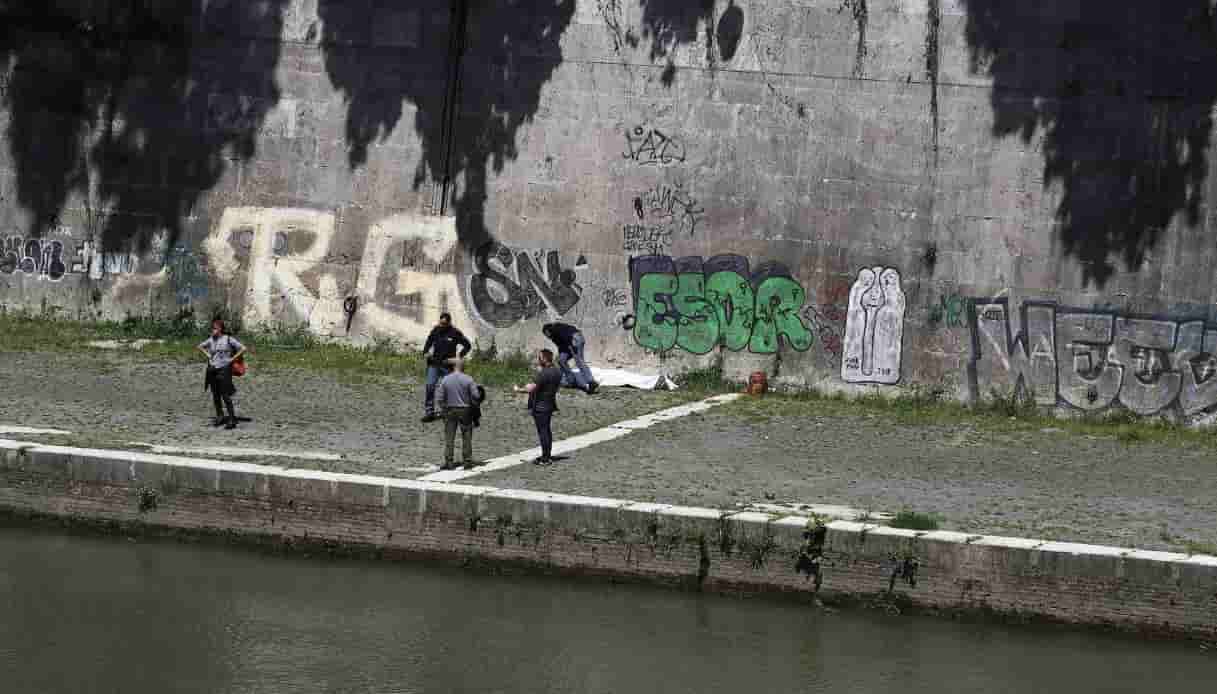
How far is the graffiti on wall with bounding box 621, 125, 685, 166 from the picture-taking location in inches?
1091

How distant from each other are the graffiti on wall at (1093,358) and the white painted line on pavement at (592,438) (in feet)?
11.0

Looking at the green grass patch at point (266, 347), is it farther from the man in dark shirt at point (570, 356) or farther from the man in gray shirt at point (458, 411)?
the man in gray shirt at point (458, 411)

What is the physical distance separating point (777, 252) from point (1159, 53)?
5422mm

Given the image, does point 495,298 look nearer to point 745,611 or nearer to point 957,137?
point 957,137

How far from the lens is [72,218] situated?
97.9ft

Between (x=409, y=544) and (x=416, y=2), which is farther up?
(x=416, y=2)

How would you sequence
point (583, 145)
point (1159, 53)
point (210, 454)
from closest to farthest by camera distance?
point (210, 454)
point (1159, 53)
point (583, 145)

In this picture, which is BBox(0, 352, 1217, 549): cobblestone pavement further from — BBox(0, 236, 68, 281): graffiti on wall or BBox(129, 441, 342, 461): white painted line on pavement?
BBox(0, 236, 68, 281): graffiti on wall

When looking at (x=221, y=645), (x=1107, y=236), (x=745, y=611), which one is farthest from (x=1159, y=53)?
(x=221, y=645)

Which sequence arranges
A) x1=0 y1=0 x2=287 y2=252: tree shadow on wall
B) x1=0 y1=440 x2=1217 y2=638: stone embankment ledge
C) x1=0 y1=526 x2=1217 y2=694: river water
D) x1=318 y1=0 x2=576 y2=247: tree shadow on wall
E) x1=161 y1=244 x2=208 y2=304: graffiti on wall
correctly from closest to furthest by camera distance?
1. x1=0 y1=526 x2=1217 y2=694: river water
2. x1=0 y1=440 x2=1217 y2=638: stone embankment ledge
3. x1=318 y1=0 x2=576 y2=247: tree shadow on wall
4. x1=0 y1=0 x2=287 y2=252: tree shadow on wall
5. x1=161 y1=244 x2=208 y2=304: graffiti on wall

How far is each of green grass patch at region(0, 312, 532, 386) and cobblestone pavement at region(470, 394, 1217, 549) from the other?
13.4 ft

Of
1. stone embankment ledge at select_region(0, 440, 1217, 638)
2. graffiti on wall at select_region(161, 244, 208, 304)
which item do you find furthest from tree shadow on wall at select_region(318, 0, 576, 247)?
stone embankment ledge at select_region(0, 440, 1217, 638)

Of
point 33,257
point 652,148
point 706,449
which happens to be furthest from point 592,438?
point 33,257

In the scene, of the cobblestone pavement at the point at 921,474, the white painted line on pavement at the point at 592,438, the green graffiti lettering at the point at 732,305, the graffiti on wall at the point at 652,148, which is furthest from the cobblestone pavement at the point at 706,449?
the graffiti on wall at the point at 652,148
